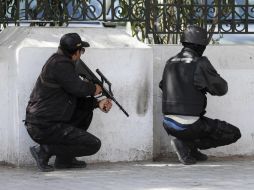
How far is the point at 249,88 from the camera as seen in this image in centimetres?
959

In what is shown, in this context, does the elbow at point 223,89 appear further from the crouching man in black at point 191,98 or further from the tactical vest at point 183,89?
the tactical vest at point 183,89

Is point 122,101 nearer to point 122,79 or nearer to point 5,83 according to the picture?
point 122,79

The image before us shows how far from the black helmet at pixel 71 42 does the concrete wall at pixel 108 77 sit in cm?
45

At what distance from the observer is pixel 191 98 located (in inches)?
340

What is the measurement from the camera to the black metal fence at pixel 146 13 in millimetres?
9172

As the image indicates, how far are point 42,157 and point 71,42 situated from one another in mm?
1237

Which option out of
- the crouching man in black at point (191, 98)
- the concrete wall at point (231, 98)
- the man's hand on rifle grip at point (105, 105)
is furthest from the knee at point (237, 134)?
the man's hand on rifle grip at point (105, 105)

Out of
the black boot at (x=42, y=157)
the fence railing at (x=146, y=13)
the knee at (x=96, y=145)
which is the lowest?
the black boot at (x=42, y=157)

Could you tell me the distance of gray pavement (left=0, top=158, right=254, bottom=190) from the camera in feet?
24.8

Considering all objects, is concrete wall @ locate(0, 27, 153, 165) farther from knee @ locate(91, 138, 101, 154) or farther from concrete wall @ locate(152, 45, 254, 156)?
knee @ locate(91, 138, 101, 154)

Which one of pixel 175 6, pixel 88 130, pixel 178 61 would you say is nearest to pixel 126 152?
pixel 88 130

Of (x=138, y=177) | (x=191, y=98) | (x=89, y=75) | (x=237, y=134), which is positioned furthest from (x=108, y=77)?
(x=237, y=134)

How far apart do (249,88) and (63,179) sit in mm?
2842

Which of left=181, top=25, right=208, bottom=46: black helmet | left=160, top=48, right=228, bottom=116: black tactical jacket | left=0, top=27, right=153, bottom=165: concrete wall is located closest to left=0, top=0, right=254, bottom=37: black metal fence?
left=0, top=27, right=153, bottom=165: concrete wall
